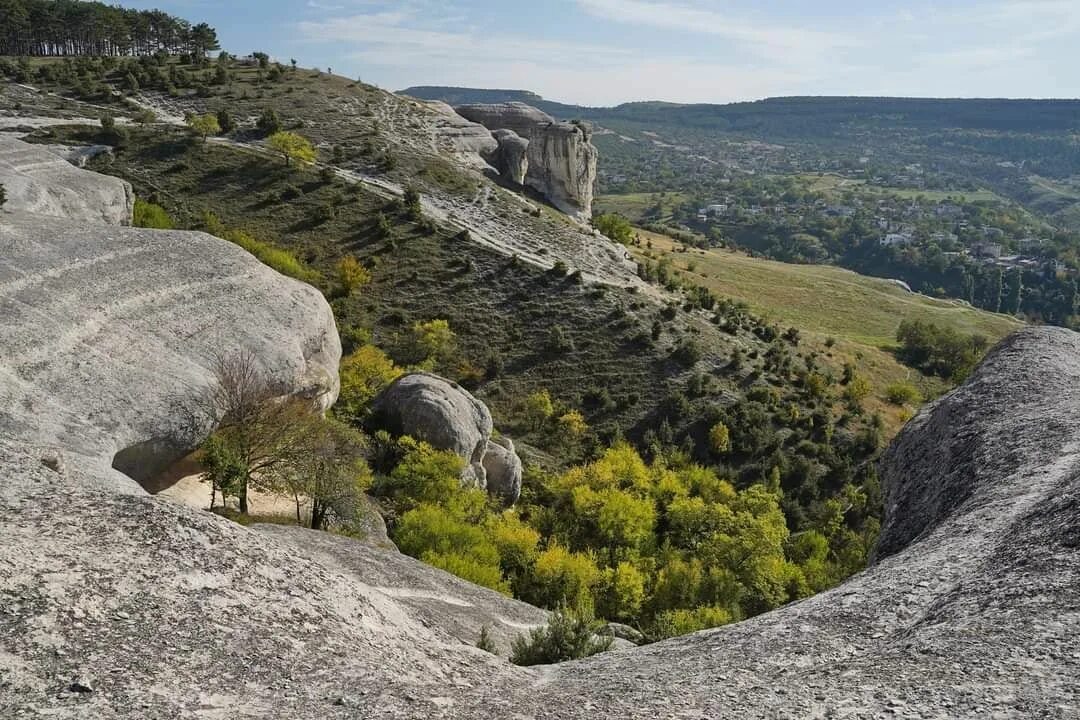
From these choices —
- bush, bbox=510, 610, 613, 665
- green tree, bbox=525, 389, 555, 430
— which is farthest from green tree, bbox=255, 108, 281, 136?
bush, bbox=510, 610, 613, 665

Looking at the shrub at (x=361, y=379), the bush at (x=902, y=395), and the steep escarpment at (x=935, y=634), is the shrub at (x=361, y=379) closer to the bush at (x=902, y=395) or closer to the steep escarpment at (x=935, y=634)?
the steep escarpment at (x=935, y=634)

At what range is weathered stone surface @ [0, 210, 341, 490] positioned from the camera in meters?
20.3

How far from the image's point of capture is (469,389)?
52031 mm

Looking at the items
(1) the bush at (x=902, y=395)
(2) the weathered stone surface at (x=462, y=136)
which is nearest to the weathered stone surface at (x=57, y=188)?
(2) the weathered stone surface at (x=462, y=136)

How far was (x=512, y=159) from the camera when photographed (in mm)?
94312

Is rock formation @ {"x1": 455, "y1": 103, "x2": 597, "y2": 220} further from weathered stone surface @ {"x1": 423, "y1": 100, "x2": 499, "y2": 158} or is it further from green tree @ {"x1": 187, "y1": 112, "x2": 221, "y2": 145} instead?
green tree @ {"x1": 187, "y1": 112, "x2": 221, "y2": 145}

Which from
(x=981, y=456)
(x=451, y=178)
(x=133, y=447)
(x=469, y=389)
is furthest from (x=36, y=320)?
(x=451, y=178)

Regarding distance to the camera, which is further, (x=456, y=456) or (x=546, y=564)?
(x=456, y=456)

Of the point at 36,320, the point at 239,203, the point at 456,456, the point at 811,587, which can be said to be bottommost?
the point at 811,587

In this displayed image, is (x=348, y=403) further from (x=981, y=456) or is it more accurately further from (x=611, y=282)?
(x=611, y=282)

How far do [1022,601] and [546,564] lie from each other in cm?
2094

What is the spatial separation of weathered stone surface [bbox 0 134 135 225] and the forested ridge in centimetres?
6338

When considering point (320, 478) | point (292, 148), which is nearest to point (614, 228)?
point (292, 148)

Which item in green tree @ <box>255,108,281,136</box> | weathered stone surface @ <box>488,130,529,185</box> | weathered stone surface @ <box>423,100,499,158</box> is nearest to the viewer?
Answer: green tree @ <box>255,108,281,136</box>
